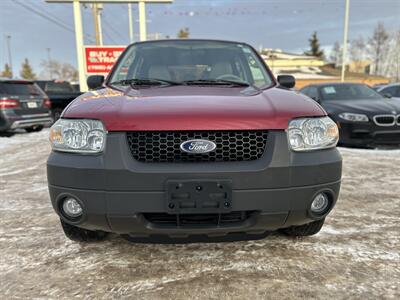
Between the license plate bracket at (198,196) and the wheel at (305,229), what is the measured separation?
34.9 inches

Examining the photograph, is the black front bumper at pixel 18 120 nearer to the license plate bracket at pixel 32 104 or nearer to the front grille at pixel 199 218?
the license plate bracket at pixel 32 104

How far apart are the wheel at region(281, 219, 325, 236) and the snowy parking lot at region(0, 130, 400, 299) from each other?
0.07m

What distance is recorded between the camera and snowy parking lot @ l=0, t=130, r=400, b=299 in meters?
2.09

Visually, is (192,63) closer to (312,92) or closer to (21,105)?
(312,92)

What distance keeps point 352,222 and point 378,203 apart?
2.41 ft

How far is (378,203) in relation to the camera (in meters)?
3.66

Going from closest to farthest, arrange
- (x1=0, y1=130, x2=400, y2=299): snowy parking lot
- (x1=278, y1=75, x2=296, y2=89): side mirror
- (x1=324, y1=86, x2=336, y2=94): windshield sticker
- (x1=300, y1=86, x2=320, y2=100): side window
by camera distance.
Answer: (x1=0, y1=130, x2=400, y2=299): snowy parking lot → (x1=278, y1=75, x2=296, y2=89): side mirror → (x1=324, y1=86, x2=336, y2=94): windshield sticker → (x1=300, y1=86, x2=320, y2=100): side window

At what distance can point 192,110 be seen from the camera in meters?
2.10

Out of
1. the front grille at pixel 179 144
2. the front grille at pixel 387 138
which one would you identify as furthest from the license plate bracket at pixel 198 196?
the front grille at pixel 387 138

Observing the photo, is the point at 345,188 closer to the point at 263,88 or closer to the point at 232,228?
the point at 263,88

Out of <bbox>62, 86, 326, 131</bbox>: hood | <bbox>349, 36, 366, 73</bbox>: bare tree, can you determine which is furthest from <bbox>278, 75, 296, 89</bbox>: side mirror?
<bbox>349, 36, 366, 73</bbox>: bare tree

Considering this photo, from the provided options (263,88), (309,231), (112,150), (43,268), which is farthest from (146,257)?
(263,88)

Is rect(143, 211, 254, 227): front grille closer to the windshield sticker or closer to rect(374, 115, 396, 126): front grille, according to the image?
rect(374, 115, 396, 126): front grille

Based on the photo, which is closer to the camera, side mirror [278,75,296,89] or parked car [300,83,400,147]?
side mirror [278,75,296,89]
